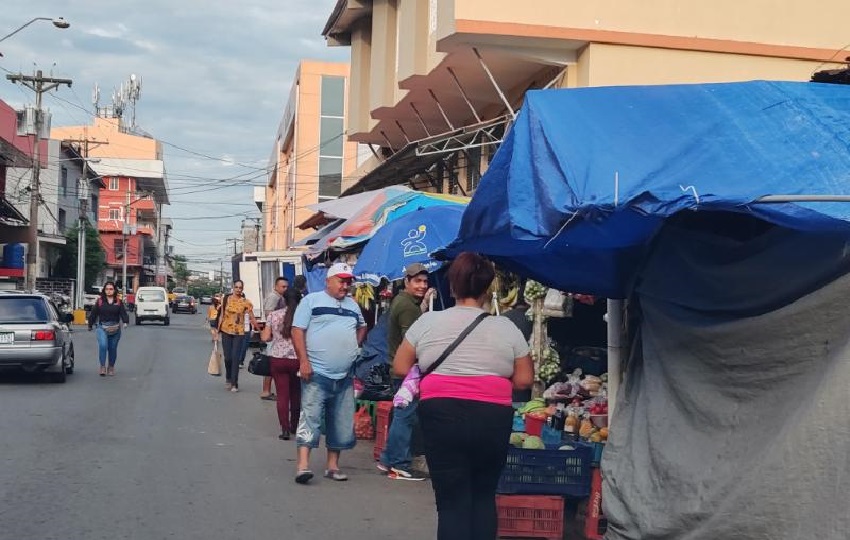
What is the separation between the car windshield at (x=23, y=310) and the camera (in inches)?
697

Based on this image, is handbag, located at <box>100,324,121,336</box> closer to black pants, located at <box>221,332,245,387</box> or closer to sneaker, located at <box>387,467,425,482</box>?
black pants, located at <box>221,332,245,387</box>

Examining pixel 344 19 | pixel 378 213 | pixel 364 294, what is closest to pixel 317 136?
pixel 344 19

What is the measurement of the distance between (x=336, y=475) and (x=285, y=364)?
2.18 m

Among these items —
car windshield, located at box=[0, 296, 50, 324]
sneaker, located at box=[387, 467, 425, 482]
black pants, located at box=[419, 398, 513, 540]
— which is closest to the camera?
black pants, located at box=[419, 398, 513, 540]

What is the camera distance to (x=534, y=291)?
1048 centimetres

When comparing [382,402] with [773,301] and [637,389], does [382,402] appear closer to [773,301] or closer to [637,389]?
[637,389]

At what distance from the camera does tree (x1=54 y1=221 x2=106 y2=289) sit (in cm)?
6266

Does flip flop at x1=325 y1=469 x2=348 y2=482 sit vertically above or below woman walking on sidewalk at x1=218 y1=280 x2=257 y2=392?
below

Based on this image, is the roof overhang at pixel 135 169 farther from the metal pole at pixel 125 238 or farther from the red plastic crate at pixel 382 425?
the red plastic crate at pixel 382 425

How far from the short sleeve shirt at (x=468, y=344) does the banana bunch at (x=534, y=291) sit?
4.60 meters

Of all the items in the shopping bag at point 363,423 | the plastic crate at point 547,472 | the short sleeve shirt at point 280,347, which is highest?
the short sleeve shirt at point 280,347

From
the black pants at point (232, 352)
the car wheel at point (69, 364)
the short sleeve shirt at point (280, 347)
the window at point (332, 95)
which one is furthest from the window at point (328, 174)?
the short sleeve shirt at point (280, 347)

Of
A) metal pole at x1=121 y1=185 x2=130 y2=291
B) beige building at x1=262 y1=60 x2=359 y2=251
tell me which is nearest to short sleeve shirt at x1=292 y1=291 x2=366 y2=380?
beige building at x1=262 y1=60 x2=359 y2=251

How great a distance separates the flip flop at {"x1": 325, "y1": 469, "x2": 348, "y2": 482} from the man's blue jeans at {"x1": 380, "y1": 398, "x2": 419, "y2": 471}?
48 cm
